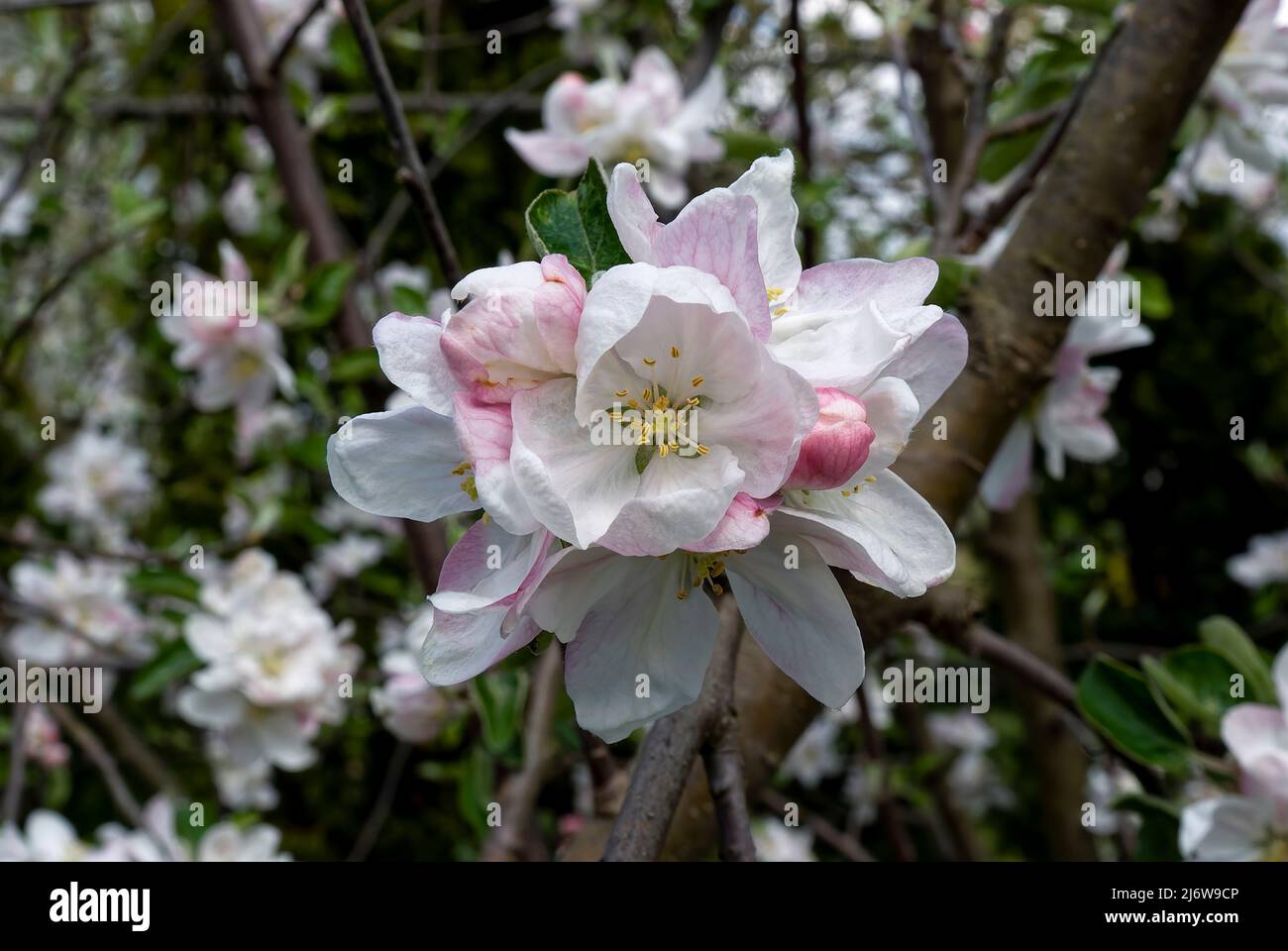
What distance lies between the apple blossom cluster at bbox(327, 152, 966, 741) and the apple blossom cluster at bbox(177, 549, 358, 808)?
3.92ft

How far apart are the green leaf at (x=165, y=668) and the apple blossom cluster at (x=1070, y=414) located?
1276 mm

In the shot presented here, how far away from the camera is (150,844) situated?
146 centimetres

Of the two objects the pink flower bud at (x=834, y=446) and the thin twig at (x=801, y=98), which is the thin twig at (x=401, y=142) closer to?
the pink flower bud at (x=834, y=446)

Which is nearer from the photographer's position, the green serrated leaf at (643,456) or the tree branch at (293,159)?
the green serrated leaf at (643,456)

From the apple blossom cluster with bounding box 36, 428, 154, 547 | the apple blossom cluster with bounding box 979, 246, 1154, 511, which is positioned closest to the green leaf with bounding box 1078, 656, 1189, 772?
the apple blossom cluster with bounding box 979, 246, 1154, 511

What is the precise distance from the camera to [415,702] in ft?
4.46

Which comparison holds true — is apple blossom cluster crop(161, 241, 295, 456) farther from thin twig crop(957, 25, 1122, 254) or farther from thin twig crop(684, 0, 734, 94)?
thin twig crop(957, 25, 1122, 254)

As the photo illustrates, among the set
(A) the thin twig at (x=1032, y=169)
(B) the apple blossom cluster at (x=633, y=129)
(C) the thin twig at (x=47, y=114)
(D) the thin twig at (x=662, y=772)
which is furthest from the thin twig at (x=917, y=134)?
(C) the thin twig at (x=47, y=114)

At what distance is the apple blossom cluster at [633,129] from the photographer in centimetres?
161

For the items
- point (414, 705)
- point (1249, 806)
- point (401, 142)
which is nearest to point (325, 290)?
point (414, 705)

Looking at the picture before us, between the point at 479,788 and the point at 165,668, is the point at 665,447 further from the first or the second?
the point at 165,668

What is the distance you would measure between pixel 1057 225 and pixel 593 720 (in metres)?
0.76

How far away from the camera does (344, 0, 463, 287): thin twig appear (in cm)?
73

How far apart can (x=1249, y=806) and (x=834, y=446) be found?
0.76m
